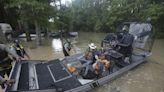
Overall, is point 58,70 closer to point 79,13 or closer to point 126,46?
point 126,46

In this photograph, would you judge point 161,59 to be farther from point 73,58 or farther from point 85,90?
point 85,90

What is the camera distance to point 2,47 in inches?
209

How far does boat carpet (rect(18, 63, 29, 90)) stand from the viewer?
5.49 m

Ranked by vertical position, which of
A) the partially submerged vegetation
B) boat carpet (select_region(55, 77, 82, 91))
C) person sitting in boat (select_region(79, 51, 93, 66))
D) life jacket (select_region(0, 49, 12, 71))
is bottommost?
boat carpet (select_region(55, 77, 82, 91))

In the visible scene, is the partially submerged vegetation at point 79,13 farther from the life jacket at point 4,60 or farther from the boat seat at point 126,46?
the life jacket at point 4,60

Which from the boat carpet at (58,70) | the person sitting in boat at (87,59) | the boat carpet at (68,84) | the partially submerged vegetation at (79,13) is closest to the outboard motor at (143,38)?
the person sitting in boat at (87,59)

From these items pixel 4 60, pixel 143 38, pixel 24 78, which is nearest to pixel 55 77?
pixel 24 78

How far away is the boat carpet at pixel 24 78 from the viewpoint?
549 cm

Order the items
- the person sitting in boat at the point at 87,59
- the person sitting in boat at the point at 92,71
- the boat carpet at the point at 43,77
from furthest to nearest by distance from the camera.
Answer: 1. the person sitting in boat at the point at 87,59
2. the person sitting in boat at the point at 92,71
3. the boat carpet at the point at 43,77

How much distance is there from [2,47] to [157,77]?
6.11m

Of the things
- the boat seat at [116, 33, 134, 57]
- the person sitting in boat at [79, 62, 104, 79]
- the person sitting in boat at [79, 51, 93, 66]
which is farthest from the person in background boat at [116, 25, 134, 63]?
the person sitting in boat at [79, 62, 104, 79]

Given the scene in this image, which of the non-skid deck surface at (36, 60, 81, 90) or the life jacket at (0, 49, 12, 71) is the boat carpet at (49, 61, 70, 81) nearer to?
the non-skid deck surface at (36, 60, 81, 90)

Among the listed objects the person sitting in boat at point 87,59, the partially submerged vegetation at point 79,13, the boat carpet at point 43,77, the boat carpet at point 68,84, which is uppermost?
the partially submerged vegetation at point 79,13

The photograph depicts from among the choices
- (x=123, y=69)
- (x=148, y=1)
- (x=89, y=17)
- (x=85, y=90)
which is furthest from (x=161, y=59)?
(x=89, y=17)
